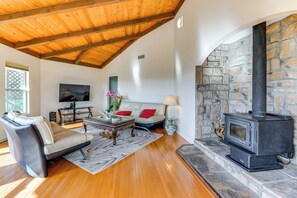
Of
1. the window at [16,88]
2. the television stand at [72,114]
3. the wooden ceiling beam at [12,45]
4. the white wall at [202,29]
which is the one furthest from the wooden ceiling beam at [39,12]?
the television stand at [72,114]

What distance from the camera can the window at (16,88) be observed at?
4230 mm

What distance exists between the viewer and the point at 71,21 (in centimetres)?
381

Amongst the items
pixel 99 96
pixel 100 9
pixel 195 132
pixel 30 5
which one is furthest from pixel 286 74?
pixel 99 96

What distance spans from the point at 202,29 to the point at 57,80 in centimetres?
559

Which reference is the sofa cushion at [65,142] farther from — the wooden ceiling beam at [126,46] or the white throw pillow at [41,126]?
the wooden ceiling beam at [126,46]

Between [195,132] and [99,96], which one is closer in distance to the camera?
[195,132]

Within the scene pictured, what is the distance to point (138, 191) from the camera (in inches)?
78.0

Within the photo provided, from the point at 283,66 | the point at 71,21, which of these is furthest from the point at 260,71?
the point at 71,21

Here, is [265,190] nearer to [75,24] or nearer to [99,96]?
[75,24]

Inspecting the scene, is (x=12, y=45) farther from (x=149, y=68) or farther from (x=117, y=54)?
(x=149, y=68)

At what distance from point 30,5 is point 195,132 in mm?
4082

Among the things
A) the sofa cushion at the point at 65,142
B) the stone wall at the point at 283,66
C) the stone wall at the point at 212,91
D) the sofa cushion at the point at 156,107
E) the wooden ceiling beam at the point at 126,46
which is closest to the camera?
the stone wall at the point at 283,66

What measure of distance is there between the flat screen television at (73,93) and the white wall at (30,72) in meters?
0.80

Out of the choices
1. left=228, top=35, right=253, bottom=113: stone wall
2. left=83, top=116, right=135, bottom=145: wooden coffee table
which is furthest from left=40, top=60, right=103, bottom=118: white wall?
→ left=228, top=35, right=253, bottom=113: stone wall
